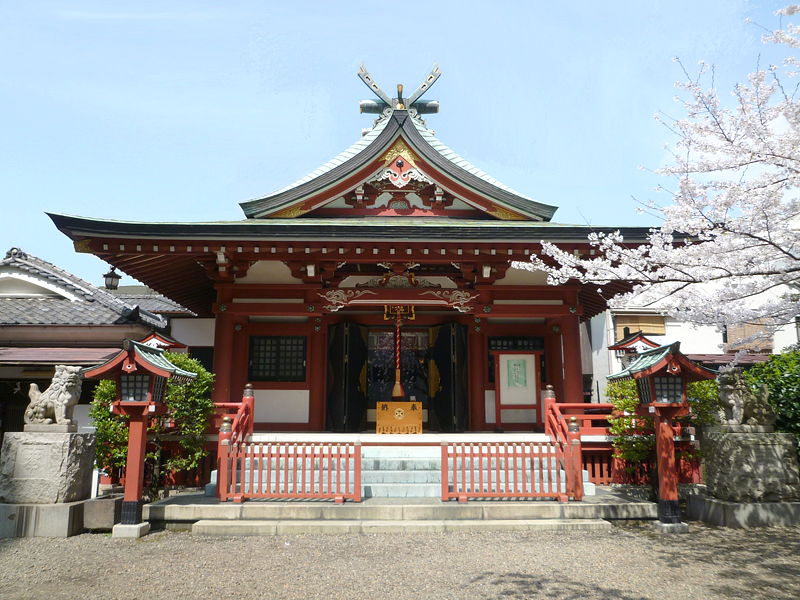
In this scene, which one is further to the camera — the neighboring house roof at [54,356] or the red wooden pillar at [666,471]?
the neighboring house roof at [54,356]

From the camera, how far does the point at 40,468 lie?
23.2 feet

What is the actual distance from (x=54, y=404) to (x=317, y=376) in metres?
5.46

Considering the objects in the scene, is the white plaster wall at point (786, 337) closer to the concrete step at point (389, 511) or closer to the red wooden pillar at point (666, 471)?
the red wooden pillar at point (666, 471)

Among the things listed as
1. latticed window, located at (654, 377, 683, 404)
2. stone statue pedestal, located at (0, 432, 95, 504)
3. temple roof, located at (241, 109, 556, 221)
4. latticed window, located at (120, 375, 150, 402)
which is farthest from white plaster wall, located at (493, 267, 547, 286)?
stone statue pedestal, located at (0, 432, 95, 504)

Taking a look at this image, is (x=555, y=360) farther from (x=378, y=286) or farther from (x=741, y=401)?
(x=741, y=401)

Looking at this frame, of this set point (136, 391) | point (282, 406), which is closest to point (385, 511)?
point (136, 391)

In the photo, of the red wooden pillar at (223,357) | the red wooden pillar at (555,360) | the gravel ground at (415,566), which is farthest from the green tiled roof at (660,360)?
the red wooden pillar at (223,357)

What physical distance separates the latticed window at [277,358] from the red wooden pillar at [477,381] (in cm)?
371

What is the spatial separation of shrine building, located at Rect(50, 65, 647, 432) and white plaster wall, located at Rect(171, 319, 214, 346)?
3.27 feet

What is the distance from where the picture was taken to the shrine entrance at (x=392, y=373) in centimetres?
1196

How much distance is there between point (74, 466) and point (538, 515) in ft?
19.7

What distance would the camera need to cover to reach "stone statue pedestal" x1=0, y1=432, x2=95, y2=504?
7.02 m

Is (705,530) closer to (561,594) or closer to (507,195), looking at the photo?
(561,594)

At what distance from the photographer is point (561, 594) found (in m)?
4.96
